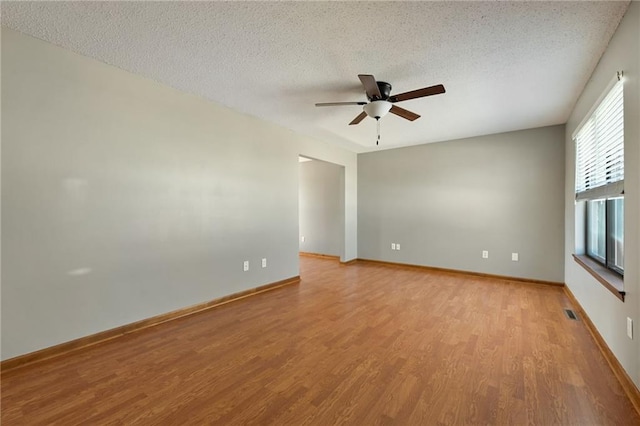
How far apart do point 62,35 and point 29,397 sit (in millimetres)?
2422

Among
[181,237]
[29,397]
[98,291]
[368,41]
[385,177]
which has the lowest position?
[29,397]

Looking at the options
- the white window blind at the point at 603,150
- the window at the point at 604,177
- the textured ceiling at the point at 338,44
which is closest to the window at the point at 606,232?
the window at the point at 604,177

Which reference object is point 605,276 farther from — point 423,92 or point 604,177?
point 423,92

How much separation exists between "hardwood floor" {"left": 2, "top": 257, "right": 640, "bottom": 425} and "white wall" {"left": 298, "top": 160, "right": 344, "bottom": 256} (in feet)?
10.9

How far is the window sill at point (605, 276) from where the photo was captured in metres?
2.01

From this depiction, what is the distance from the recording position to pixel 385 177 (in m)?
5.84

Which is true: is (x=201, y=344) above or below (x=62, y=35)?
below

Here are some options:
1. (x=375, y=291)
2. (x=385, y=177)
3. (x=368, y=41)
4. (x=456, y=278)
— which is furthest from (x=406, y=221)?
(x=368, y=41)

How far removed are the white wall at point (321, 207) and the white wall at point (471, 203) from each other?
569 millimetres

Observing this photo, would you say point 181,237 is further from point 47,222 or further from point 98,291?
point 47,222

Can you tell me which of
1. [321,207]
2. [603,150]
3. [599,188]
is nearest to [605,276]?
[599,188]

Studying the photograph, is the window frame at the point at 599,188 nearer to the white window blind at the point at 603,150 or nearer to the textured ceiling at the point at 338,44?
the white window blind at the point at 603,150

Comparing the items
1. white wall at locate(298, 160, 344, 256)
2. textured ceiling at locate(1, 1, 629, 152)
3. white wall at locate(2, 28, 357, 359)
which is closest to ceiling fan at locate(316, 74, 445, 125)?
textured ceiling at locate(1, 1, 629, 152)

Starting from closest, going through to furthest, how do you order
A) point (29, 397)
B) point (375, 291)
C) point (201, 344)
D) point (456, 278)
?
1. point (29, 397)
2. point (201, 344)
3. point (375, 291)
4. point (456, 278)
